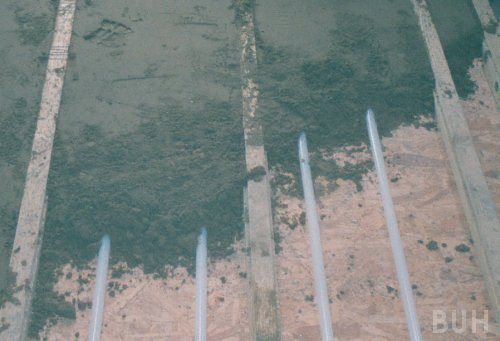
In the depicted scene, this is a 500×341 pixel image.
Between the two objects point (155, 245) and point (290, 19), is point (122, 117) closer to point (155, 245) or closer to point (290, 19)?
point (155, 245)

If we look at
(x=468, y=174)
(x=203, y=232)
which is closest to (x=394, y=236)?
(x=468, y=174)

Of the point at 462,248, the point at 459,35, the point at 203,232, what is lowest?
the point at 462,248

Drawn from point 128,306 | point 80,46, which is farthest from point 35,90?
point 128,306

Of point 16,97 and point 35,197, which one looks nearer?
point 35,197

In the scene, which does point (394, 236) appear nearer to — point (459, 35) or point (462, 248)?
point (462, 248)

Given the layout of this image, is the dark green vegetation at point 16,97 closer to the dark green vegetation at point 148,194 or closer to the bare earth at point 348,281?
the dark green vegetation at point 148,194

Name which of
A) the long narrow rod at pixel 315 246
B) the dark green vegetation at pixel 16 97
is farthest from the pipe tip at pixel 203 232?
the dark green vegetation at pixel 16 97

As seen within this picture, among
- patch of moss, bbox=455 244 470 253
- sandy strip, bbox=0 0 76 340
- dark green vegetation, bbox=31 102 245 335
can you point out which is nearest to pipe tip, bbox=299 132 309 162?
dark green vegetation, bbox=31 102 245 335
